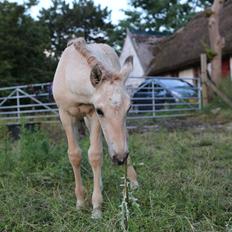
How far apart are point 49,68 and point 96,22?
414 inches

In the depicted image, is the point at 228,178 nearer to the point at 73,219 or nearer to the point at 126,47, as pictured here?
the point at 73,219

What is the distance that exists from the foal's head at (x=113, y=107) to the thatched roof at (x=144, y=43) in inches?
1115

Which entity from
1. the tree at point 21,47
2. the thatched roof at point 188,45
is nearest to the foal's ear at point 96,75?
the thatched roof at point 188,45

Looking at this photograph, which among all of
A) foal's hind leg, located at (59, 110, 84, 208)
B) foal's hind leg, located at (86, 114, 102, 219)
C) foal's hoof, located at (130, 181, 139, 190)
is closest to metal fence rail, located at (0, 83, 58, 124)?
foal's hoof, located at (130, 181, 139, 190)

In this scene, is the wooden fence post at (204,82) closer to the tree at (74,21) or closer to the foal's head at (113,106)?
the foal's head at (113,106)

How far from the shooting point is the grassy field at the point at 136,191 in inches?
116

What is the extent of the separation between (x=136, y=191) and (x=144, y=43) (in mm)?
31448

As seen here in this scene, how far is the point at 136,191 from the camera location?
12.1ft

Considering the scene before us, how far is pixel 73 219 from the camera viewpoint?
3203 millimetres

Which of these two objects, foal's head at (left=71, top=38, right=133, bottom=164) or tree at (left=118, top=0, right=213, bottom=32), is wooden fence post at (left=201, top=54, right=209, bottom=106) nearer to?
foal's head at (left=71, top=38, right=133, bottom=164)

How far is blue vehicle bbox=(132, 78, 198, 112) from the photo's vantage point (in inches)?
548

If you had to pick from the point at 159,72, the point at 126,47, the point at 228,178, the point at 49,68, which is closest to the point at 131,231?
the point at 228,178

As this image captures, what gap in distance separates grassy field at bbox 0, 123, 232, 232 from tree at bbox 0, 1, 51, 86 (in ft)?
69.0

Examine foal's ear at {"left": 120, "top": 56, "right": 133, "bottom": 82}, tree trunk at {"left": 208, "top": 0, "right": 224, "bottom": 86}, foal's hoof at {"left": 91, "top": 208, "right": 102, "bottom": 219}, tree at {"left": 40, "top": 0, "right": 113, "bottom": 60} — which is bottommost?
foal's hoof at {"left": 91, "top": 208, "right": 102, "bottom": 219}
